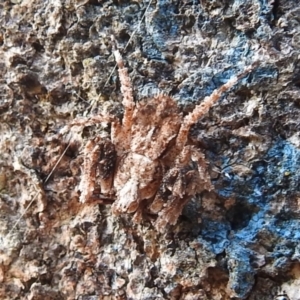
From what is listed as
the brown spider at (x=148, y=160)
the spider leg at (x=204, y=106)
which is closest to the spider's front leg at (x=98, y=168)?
the brown spider at (x=148, y=160)

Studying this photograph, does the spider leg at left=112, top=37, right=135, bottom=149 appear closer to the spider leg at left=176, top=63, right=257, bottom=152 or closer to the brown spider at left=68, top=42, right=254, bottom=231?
the brown spider at left=68, top=42, right=254, bottom=231

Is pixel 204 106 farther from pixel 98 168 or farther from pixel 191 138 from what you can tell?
pixel 98 168

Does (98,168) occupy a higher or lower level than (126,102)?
lower

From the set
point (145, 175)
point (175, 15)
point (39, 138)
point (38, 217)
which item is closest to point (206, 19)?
point (175, 15)

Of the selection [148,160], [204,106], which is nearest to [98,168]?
[148,160]

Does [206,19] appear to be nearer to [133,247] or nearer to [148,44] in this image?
[148,44]

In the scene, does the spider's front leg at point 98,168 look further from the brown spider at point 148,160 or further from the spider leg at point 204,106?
the spider leg at point 204,106
